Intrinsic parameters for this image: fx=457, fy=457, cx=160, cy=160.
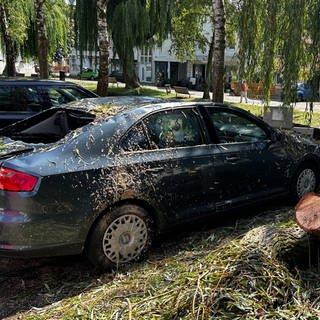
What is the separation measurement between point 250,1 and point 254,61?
1.08 metres

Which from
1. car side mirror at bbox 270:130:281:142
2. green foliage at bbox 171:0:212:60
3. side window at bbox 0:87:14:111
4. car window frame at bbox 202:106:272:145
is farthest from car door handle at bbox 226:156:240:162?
green foliage at bbox 171:0:212:60

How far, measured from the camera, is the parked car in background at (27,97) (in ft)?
24.9

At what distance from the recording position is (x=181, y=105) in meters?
4.94

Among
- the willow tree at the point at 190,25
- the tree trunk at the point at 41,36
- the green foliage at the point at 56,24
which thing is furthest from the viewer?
the green foliage at the point at 56,24

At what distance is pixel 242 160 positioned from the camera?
5211mm

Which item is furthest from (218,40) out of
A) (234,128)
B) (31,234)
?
(31,234)

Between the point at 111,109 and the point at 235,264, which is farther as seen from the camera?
the point at 111,109

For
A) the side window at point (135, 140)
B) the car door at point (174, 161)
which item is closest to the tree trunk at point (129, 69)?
the car door at point (174, 161)

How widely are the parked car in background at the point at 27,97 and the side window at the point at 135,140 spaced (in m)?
3.68

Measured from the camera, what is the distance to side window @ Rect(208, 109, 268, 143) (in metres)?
5.18

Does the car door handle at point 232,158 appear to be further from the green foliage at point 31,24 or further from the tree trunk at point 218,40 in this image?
the green foliage at point 31,24

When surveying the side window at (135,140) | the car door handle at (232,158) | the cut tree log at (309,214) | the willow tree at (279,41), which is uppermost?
the willow tree at (279,41)

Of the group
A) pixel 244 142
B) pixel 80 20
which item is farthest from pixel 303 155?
pixel 80 20

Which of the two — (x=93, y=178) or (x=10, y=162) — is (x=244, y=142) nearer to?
(x=93, y=178)
